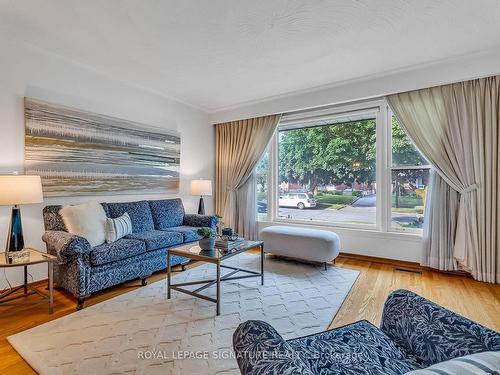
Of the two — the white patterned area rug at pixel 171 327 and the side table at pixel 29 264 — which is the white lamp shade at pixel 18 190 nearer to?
the side table at pixel 29 264

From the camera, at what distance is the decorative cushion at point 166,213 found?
3865mm

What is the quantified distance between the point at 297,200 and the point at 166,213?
7.48ft

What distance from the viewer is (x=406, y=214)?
12.4 feet

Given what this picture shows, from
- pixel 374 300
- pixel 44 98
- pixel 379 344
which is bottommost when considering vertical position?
pixel 374 300

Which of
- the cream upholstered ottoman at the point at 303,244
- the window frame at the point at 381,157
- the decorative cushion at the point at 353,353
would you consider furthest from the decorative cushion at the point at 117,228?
the window frame at the point at 381,157

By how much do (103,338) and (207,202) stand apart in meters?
3.48

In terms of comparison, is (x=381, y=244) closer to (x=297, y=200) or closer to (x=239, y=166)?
(x=297, y=200)

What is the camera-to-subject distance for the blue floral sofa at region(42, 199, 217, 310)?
2.46 metres

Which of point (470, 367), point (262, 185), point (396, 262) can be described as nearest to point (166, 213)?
point (262, 185)

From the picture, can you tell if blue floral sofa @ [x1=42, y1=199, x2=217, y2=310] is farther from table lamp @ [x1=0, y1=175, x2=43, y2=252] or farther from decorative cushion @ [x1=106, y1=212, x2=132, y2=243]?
table lamp @ [x1=0, y1=175, x2=43, y2=252]

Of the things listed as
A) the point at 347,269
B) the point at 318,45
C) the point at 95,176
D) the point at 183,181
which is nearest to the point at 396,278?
the point at 347,269

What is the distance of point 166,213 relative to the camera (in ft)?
13.1

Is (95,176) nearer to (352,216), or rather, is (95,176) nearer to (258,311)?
(258,311)

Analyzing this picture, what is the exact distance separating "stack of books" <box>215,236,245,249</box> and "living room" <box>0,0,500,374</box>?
0.03 meters
